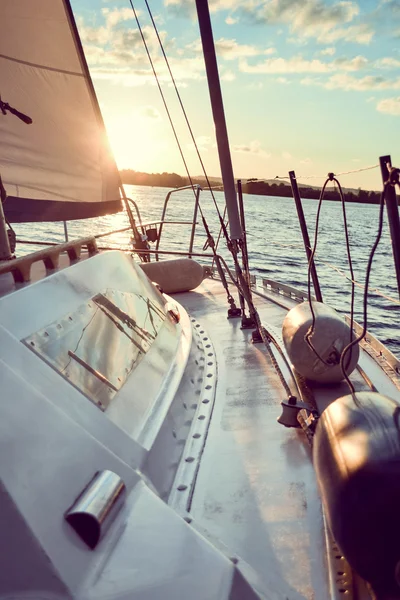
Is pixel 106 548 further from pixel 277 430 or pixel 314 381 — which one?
pixel 314 381

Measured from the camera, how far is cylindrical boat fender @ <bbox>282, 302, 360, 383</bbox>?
154 inches

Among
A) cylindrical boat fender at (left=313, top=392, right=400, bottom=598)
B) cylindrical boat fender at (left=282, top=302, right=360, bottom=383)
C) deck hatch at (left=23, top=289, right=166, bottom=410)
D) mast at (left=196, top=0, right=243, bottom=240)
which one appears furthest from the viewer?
mast at (left=196, top=0, right=243, bottom=240)

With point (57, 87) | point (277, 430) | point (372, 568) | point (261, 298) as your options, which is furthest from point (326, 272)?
point (372, 568)

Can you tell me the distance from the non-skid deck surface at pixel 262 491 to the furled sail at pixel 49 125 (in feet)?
9.46

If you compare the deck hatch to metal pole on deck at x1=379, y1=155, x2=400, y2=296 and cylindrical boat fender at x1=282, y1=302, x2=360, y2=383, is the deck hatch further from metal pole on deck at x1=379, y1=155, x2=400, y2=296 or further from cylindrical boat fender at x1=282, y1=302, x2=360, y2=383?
metal pole on deck at x1=379, y1=155, x2=400, y2=296

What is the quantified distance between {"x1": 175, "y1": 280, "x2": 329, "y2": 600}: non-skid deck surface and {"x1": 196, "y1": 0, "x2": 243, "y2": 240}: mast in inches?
68.1

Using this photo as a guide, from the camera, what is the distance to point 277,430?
3287 millimetres

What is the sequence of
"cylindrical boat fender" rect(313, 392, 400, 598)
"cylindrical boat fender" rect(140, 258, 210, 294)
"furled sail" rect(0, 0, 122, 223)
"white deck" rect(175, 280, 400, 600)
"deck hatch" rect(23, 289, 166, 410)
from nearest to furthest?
"cylindrical boat fender" rect(313, 392, 400, 598)
"white deck" rect(175, 280, 400, 600)
"deck hatch" rect(23, 289, 166, 410)
"furled sail" rect(0, 0, 122, 223)
"cylindrical boat fender" rect(140, 258, 210, 294)

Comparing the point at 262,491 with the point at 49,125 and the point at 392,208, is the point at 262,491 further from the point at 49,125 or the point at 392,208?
the point at 49,125

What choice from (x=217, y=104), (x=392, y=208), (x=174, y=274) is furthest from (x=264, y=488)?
(x=174, y=274)

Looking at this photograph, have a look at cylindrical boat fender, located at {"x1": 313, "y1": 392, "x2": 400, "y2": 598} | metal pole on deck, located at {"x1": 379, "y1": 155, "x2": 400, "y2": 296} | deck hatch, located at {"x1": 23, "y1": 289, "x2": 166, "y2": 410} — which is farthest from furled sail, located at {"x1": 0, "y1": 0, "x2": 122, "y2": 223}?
cylindrical boat fender, located at {"x1": 313, "y1": 392, "x2": 400, "y2": 598}

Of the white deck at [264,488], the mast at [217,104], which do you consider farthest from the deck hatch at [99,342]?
the mast at [217,104]

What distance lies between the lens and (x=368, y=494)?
1772 millimetres

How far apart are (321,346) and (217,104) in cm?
240
